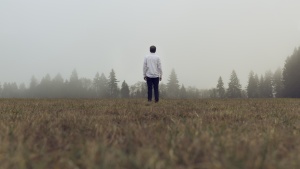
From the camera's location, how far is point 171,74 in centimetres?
14138

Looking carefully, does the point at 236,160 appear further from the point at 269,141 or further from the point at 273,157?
the point at 269,141

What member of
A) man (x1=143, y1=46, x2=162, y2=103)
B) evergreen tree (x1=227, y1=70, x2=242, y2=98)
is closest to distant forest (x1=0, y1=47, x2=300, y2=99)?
evergreen tree (x1=227, y1=70, x2=242, y2=98)

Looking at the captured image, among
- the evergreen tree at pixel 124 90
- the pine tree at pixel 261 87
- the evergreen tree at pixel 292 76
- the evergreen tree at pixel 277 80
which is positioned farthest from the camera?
the evergreen tree at pixel 124 90

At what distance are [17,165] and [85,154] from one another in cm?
55

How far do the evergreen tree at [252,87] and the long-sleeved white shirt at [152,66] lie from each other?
351 ft

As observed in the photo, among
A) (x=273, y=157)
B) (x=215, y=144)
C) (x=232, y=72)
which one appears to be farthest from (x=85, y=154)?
(x=232, y=72)

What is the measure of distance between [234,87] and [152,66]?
110 metres

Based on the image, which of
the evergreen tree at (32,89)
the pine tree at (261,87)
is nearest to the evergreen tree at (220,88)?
the pine tree at (261,87)

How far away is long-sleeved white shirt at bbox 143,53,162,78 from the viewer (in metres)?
14.9

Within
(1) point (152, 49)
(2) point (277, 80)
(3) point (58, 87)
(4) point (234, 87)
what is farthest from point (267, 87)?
(1) point (152, 49)

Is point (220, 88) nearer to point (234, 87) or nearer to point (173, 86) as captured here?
point (234, 87)

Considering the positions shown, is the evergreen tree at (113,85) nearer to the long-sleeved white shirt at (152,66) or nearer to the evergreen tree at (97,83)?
the evergreen tree at (97,83)

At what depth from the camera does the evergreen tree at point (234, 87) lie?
393 ft

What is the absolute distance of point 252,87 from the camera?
4692 inches
